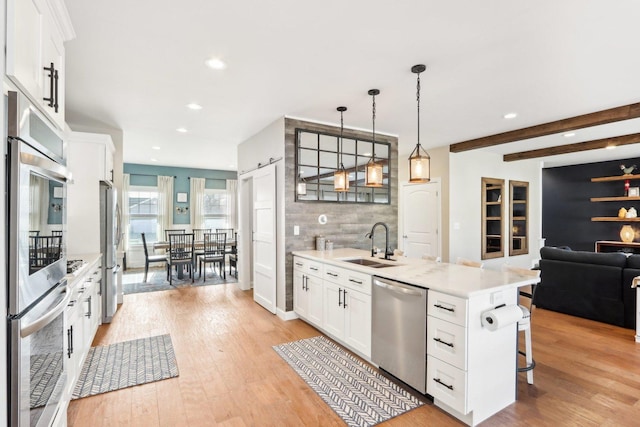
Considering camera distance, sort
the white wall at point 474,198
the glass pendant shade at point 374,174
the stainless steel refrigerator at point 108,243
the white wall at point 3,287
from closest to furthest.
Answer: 1. the white wall at point 3,287
2. the glass pendant shade at point 374,174
3. the stainless steel refrigerator at point 108,243
4. the white wall at point 474,198

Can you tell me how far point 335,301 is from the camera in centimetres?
337

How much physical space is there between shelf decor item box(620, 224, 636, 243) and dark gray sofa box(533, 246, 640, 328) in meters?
3.98

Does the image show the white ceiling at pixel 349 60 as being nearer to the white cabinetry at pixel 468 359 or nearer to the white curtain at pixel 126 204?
the white cabinetry at pixel 468 359

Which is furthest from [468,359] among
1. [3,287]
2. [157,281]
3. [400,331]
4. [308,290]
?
[157,281]

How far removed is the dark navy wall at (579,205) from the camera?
7.23 m

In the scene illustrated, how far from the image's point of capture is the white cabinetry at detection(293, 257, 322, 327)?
12.0 feet

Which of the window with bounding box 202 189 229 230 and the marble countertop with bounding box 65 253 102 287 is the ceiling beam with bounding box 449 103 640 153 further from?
the window with bounding box 202 189 229 230

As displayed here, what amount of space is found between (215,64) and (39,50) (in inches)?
55.8

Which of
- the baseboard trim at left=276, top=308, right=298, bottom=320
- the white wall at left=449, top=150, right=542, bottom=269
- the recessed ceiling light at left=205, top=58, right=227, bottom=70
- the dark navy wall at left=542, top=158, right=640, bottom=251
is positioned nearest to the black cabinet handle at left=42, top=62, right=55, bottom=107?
the recessed ceiling light at left=205, top=58, right=227, bottom=70

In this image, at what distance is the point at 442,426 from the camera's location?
211 centimetres

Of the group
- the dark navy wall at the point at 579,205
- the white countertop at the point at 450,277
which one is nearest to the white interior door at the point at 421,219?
the white countertop at the point at 450,277

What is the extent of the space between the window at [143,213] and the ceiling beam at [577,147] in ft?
27.8

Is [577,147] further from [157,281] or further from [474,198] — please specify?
[157,281]

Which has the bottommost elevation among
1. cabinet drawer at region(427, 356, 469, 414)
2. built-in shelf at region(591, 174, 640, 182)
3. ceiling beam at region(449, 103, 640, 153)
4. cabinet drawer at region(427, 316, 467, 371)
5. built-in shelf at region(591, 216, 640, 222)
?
cabinet drawer at region(427, 356, 469, 414)
